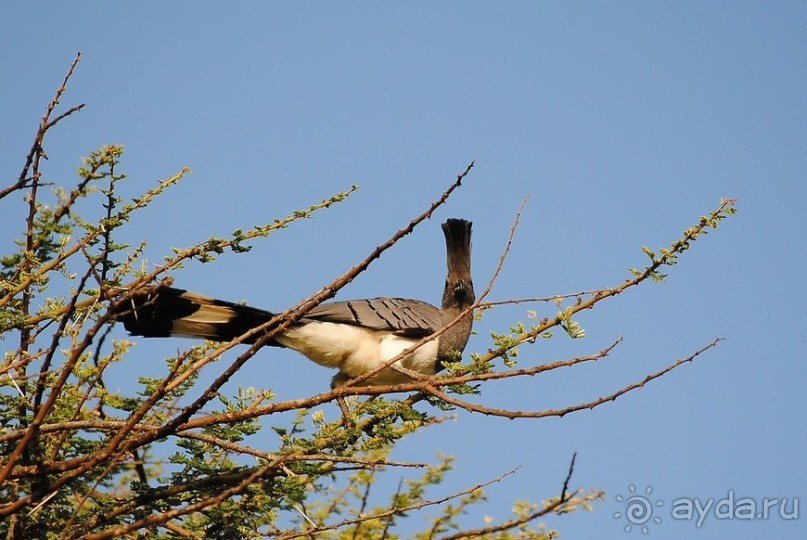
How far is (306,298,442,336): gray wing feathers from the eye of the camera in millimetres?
6230

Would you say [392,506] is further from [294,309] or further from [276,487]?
[294,309]

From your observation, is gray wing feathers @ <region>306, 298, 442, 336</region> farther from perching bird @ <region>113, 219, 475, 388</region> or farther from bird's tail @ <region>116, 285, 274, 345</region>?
bird's tail @ <region>116, 285, 274, 345</region>

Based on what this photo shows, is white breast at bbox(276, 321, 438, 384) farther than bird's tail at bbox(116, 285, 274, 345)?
Yes

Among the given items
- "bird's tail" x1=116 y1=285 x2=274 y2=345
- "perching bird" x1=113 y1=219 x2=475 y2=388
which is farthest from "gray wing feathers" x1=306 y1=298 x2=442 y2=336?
"bird's tail" x1=116 y1=285 x2=274 y2=345

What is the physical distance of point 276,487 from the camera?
394cm

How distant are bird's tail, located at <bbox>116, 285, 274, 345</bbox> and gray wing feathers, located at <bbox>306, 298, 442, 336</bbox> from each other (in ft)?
2.55

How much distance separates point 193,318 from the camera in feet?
17.2

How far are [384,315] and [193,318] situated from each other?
1558mm

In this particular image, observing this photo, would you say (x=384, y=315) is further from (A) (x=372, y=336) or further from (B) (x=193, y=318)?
(B) (x=193, y=318)

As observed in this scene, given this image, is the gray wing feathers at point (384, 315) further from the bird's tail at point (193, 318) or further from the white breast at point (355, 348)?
the bird's tail at point (193, 318)

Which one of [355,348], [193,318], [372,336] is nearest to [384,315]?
[372,336]

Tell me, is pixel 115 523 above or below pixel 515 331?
below

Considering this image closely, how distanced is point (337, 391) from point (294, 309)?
1.43ft

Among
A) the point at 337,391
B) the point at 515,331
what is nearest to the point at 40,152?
the point at 337,391
